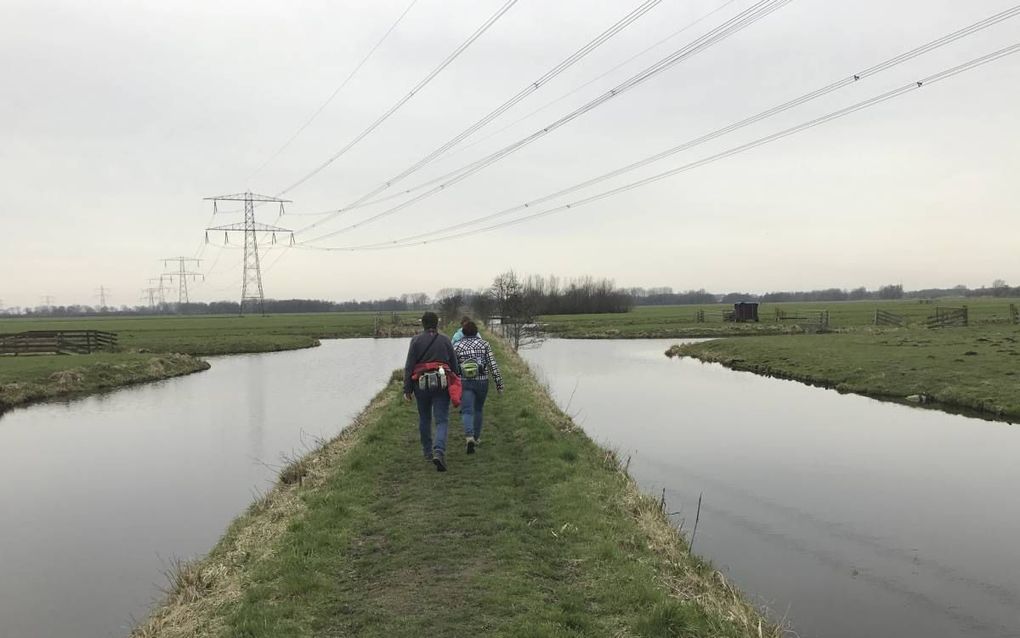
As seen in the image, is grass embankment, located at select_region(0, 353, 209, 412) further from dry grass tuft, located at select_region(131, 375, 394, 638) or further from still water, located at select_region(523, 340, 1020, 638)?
still water, located at select_region(523, 340, 1020, 638)

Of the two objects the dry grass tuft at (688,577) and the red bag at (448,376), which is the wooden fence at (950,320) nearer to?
the dry grass tuft at (688,577)

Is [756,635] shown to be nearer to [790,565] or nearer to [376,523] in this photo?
[790,565]

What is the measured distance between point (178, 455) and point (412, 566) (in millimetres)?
11456

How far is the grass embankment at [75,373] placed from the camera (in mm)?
26016

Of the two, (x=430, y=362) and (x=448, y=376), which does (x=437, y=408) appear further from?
(x=430, y=362)

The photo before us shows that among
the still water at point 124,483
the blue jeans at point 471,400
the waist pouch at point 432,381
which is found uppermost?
the waist pouch at point 432,381

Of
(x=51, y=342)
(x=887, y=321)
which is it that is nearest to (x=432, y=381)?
(x=51, y=342)

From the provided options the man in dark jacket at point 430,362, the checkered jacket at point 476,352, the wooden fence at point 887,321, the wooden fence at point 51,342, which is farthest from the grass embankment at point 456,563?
the wooden fence at point 887,321

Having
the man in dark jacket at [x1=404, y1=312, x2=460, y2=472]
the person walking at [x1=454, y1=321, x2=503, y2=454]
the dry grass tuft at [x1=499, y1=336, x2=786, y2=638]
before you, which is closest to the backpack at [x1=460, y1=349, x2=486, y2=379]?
the person walking at [x1=454, y1=321, x2=503, y2=454]

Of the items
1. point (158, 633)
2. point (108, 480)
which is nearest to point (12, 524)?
point (108, 480)

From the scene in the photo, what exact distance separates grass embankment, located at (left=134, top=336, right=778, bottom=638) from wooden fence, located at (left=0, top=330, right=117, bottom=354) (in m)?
39.1

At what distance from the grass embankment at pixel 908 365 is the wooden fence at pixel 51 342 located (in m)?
39.6

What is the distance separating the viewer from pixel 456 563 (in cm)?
647

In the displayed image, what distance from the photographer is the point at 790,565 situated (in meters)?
8.22
